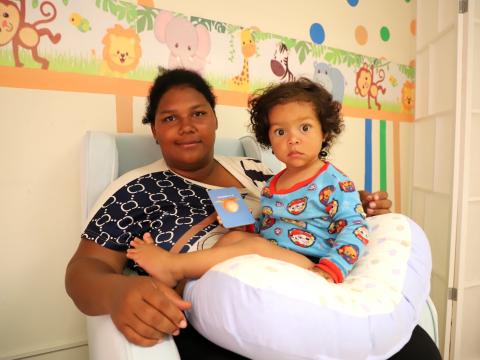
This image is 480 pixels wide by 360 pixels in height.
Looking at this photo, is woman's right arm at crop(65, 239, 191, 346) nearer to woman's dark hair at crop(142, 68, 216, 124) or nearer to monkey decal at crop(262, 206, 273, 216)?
monkey decal at crop(262, 206, 273, 216)

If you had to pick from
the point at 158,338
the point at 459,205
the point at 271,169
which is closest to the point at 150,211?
the point at 158,338

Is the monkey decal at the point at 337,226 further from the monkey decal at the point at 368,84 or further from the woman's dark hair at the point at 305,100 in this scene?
the monkey decal at the point at 368,84

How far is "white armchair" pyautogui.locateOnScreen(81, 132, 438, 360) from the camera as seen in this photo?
0.62 metres

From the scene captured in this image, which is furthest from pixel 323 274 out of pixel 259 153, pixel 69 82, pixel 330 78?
pixel 330 78

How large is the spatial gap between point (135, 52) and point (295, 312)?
50.5 inches

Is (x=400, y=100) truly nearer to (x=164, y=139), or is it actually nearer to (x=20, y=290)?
(x=164, y=139)

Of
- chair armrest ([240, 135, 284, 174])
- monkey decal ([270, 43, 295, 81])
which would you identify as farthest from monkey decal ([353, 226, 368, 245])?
monkey decal ([270, 43, 295, 81])

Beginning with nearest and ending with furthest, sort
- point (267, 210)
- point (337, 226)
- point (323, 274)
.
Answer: point (323, 274)
point (337, 226)
point (267, 210)

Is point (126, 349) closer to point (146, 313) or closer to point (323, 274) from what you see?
point (146, 313)

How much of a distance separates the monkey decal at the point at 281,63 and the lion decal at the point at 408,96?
920mm

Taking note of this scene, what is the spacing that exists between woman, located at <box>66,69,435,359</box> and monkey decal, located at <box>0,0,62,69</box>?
500 mm

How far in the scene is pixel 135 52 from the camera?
4.75ft

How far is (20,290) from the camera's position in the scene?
1.31m

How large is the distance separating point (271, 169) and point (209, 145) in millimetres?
373
